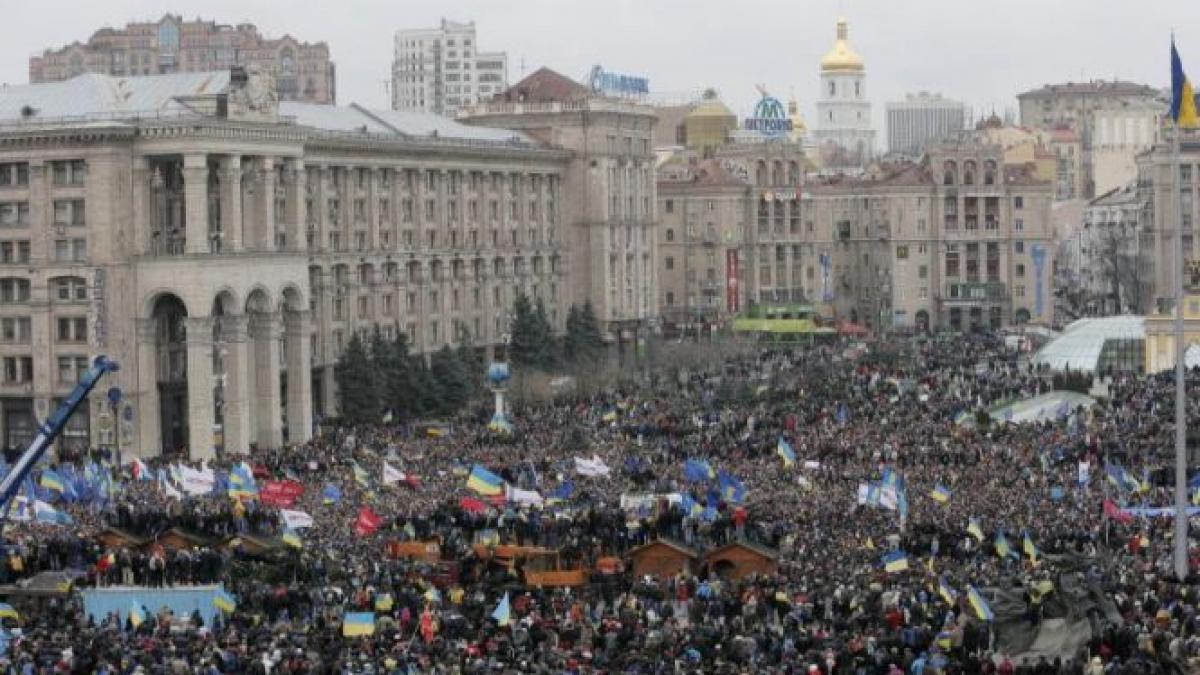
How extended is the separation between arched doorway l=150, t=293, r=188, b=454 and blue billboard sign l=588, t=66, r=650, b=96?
1633 inches

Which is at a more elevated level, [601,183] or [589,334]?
[601,183]

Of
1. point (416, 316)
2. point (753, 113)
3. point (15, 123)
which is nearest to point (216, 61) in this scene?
point (753, 113)

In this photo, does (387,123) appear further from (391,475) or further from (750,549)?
(750,549)

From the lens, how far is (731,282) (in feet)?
417

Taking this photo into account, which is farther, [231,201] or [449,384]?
[449,384]

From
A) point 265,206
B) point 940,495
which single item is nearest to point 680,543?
point 940,495

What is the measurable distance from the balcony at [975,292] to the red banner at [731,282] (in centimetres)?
973

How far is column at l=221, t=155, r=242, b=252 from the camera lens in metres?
73.1

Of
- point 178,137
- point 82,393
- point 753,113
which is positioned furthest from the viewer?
point 753,113

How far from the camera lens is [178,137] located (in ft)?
236

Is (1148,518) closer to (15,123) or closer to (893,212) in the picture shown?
(15,123)

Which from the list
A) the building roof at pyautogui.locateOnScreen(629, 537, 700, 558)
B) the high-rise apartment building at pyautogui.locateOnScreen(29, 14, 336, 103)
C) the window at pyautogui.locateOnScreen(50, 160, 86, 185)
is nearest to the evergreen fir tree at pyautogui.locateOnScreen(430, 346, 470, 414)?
the window at pyautogui.locateOnScreen(50, 160, 86, 185)

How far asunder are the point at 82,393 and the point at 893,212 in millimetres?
86386

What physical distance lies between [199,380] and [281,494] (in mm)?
21244
